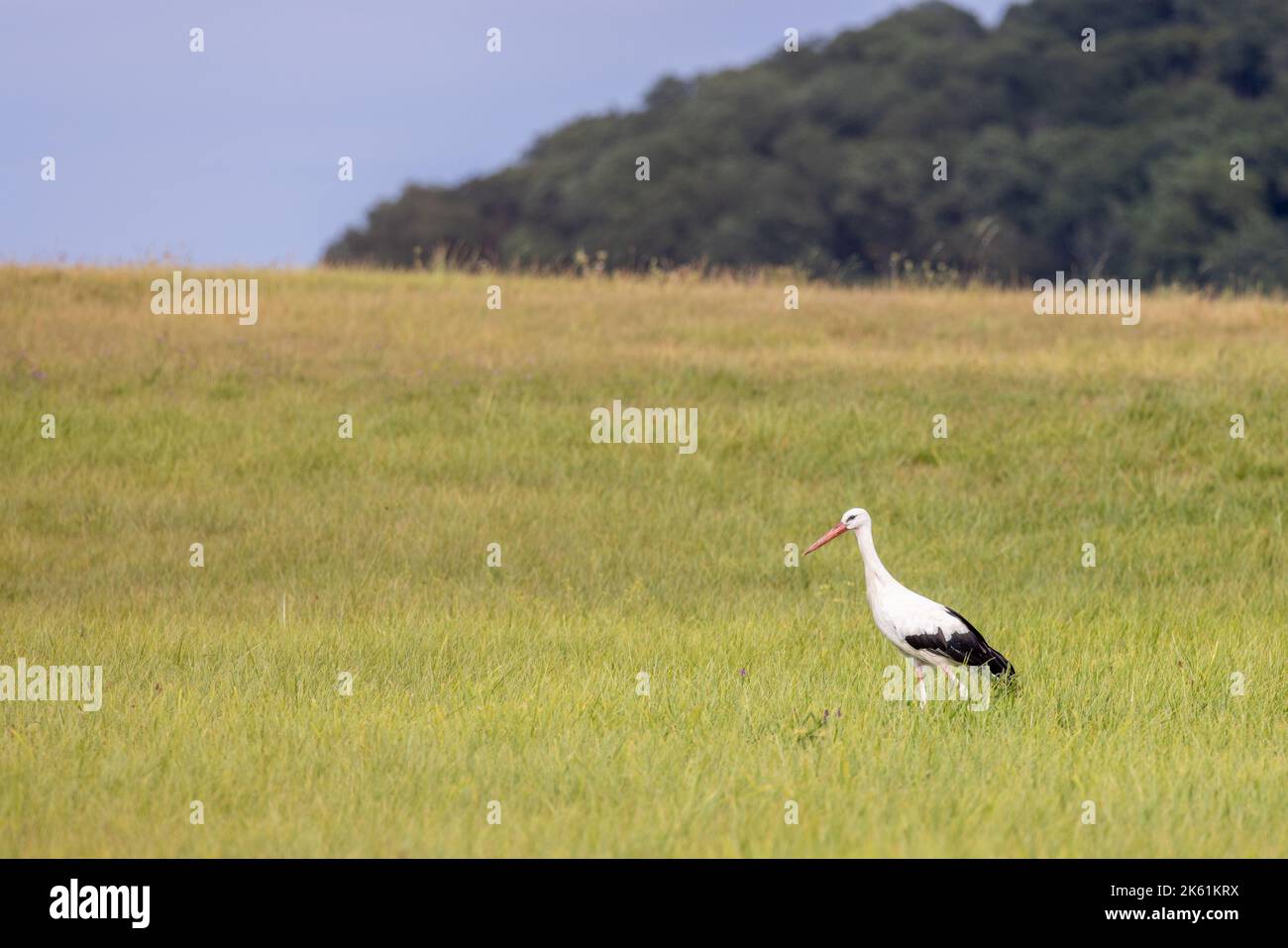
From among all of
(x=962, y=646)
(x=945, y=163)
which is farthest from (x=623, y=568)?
(x=945, y=163)

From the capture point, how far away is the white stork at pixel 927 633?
29.8 ft

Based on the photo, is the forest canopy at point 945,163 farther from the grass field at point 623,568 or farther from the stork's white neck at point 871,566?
the stork's white neck at point 871,566

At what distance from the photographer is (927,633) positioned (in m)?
9.12

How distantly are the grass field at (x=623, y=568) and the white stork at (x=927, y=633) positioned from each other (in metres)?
0.41

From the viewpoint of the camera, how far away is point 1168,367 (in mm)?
20953

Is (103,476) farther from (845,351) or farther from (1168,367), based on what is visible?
(1168,367)

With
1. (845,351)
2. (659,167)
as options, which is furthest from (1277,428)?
(659,167)

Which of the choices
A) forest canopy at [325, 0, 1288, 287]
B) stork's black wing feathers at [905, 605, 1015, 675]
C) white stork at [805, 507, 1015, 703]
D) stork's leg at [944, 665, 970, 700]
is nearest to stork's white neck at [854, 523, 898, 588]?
white stork at [805, 507, 1015, 703]

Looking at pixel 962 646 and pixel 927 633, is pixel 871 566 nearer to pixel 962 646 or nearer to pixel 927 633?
pixel 927 633

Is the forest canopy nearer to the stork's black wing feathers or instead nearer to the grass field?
the grass field

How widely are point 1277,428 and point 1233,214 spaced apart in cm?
3323

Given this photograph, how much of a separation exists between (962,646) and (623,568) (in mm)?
5664

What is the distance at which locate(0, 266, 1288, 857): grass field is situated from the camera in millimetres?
6988
